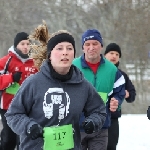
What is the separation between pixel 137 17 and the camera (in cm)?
1389

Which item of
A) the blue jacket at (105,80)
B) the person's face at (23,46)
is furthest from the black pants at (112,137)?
the person's face at (23,46)

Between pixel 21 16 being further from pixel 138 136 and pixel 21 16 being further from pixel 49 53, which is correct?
pixel 49 53

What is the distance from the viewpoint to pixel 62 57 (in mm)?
3139

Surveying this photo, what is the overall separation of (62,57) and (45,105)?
14.2 inches

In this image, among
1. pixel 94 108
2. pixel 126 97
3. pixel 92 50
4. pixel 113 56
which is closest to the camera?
pixel 94 108

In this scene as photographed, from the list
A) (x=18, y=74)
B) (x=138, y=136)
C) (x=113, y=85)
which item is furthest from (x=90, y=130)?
(x=138, y=136)

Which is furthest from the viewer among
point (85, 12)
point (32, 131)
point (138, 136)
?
point (85, 12)

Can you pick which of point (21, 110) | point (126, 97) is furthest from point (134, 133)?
point (21, 110)

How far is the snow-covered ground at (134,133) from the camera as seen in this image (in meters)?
7.14

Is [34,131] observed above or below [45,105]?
below

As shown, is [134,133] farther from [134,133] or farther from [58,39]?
[58,39]

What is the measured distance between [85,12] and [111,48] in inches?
360

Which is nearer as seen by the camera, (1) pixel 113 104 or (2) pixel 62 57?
(2) pixel 62 57

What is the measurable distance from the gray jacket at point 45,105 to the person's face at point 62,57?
0.07 meters
